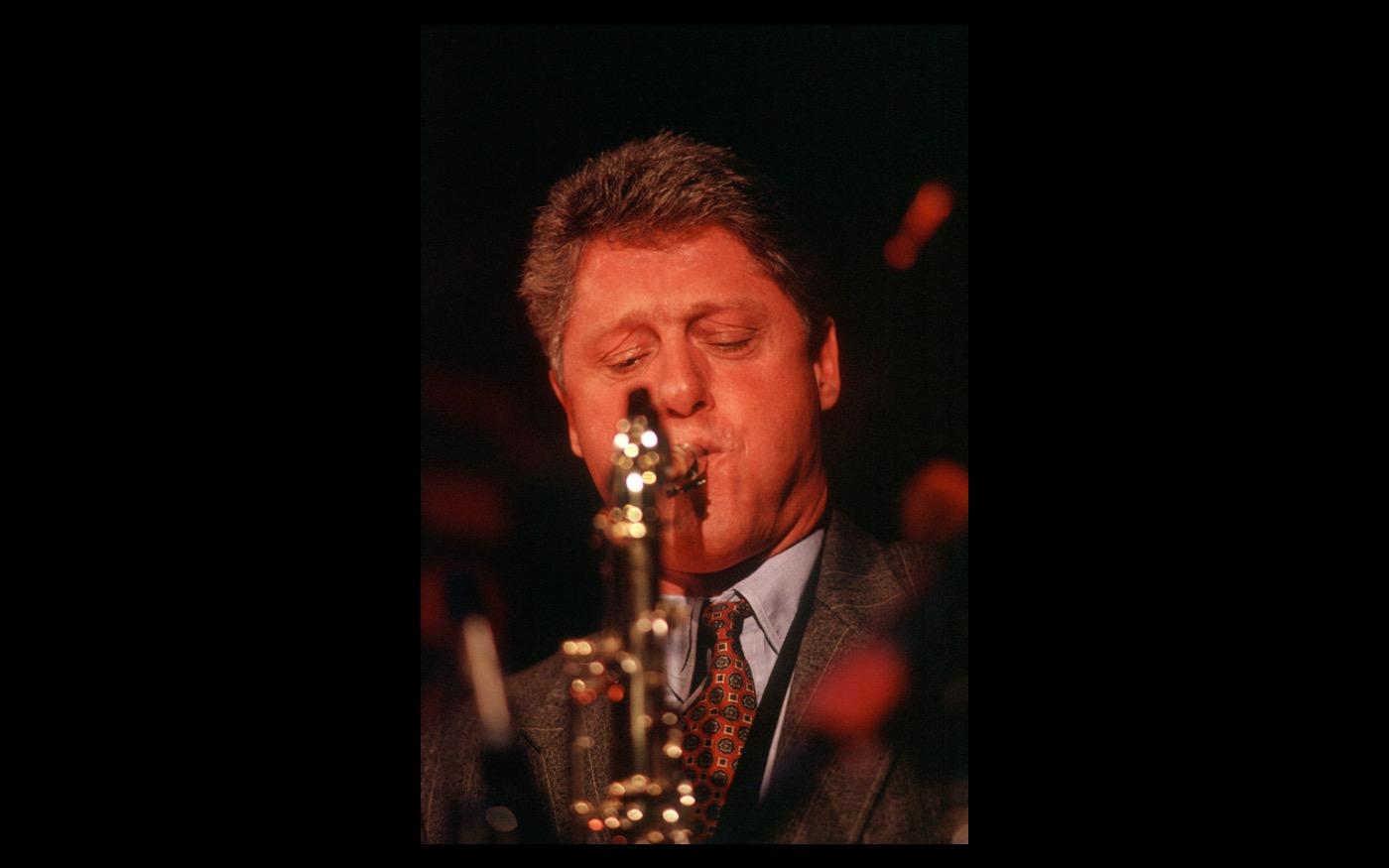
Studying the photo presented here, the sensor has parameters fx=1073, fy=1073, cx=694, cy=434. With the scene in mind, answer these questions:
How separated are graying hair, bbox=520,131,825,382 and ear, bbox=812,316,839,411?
25 mm

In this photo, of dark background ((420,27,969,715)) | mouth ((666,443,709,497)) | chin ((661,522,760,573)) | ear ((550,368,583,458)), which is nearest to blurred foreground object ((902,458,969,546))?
dark background ((420,27,969,715))

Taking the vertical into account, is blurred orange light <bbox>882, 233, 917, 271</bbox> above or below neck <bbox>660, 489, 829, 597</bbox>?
above

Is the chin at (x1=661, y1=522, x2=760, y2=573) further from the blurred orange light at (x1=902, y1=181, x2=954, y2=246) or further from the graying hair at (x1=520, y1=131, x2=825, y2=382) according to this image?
the blurred orange light at (x1=902, y1=181, x2=954, y2=246)

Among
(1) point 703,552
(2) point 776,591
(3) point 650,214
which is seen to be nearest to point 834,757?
(2) point 776,591

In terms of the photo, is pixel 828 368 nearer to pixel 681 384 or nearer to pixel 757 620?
pixel 681 384

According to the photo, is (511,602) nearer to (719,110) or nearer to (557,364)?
(557,364)

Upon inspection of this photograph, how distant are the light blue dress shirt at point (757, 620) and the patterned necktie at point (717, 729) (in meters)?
0.03

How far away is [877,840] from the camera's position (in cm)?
239

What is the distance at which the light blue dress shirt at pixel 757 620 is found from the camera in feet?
8.04

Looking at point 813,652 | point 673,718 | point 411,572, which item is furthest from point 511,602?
point 813,652

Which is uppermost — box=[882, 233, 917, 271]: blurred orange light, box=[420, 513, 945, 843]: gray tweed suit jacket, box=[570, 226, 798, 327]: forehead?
box=[882, 233, 917, 271]: blurred orange light

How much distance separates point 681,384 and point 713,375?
8 centimetres

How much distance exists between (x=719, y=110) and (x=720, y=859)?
1734 millimetres

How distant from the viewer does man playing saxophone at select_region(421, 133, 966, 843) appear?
2.41 metres
